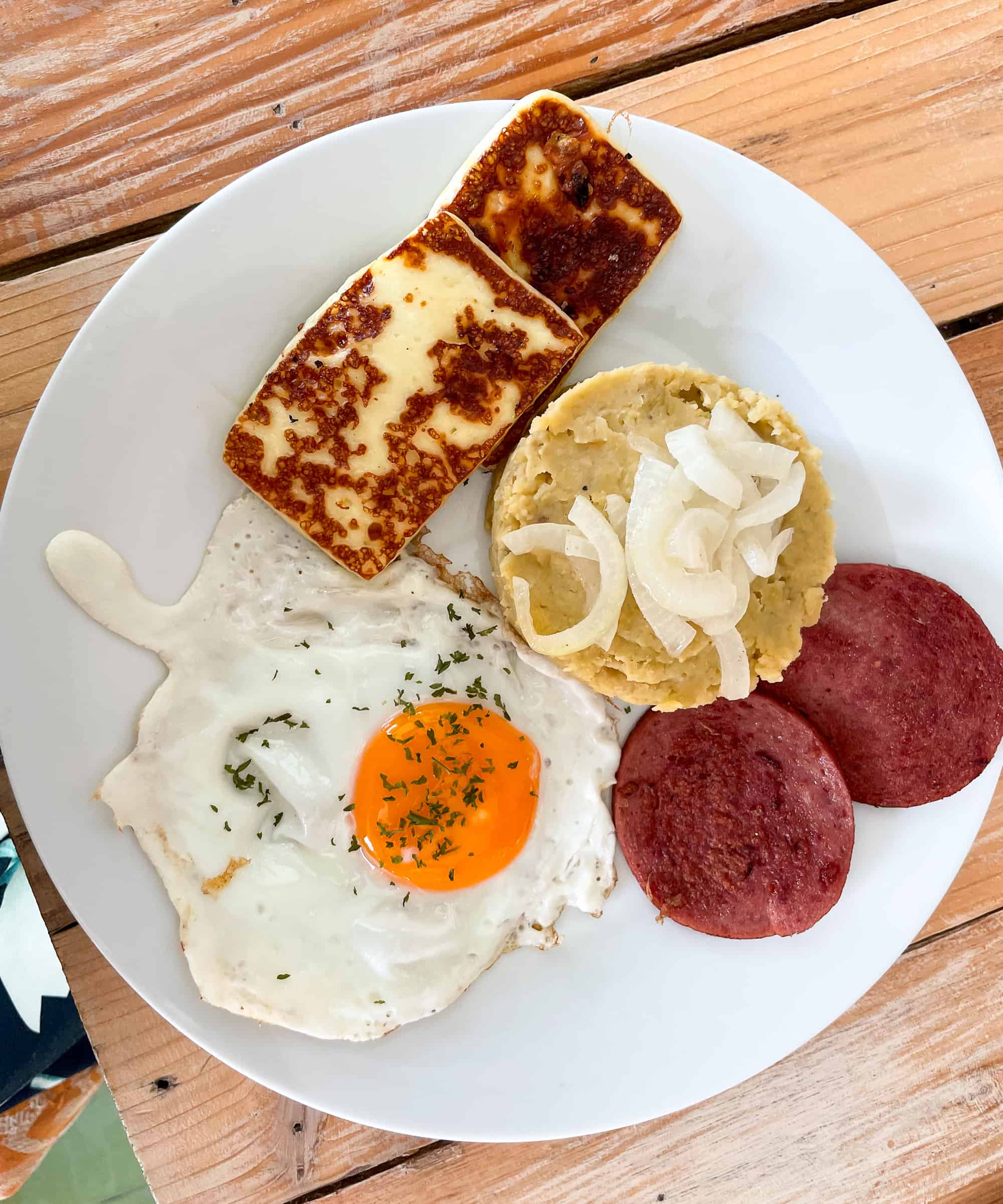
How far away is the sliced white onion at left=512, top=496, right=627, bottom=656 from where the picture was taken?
2.50 meters

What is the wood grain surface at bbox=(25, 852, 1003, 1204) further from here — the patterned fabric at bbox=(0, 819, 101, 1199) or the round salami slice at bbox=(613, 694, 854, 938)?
the round salami slice at bbox=(613, 694, 854, 938)

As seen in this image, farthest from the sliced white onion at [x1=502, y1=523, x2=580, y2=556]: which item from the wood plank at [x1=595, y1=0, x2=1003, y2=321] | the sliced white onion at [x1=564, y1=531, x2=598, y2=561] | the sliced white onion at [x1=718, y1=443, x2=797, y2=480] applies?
the wood plank at [x1=595, y1=0, x2=1003, y2=321]

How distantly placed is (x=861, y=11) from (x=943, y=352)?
1357 mm

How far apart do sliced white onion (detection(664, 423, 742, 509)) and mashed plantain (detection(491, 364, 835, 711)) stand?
137 mm

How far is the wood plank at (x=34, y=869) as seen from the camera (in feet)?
9.43

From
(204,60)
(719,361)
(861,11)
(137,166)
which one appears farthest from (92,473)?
(861,11)

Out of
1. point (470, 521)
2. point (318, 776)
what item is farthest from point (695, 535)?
point (318, 776)

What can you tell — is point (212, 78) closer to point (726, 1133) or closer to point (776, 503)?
point (776, 503)

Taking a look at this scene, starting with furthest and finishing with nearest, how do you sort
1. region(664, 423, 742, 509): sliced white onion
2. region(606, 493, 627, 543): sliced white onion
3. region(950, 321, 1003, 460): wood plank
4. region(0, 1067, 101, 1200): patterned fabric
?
region(950, 321, 1003, 460): wood plank, region(0, 1067, 101, 1200): patterned fabric, region(606, 493, 627, 543): sliced white onion, region(664, 423, 742, 509): sliced white onion

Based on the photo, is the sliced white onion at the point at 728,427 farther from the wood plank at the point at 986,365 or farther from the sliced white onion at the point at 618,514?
the wood plank at the point at 986,365

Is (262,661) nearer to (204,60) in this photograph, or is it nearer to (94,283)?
(94,283)

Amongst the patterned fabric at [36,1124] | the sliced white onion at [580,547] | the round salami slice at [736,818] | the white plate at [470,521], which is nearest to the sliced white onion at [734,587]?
the sliced white onion at [580,547]

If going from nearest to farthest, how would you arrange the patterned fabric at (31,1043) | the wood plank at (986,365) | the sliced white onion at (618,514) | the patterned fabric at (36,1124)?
the sliced white onion at (618,514) < the patterned fabric at (31,1043) < the patterned fabric at (36,1124) < the wood plank at (986,365)

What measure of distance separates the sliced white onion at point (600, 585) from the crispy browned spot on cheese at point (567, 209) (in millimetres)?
703
